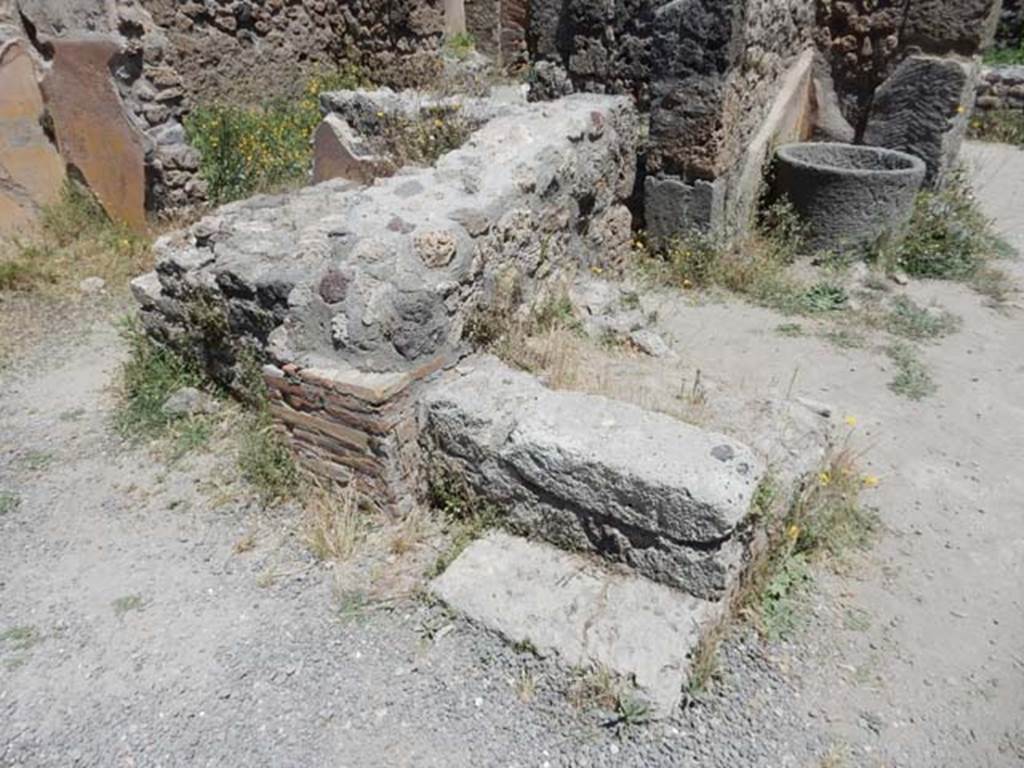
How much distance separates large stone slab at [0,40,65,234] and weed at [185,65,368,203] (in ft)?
3.53

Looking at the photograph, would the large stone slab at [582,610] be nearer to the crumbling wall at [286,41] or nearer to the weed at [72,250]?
the weed at [72,250]

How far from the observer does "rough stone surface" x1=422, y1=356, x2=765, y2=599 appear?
2314 mm

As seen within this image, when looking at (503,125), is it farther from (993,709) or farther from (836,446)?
(993,709)

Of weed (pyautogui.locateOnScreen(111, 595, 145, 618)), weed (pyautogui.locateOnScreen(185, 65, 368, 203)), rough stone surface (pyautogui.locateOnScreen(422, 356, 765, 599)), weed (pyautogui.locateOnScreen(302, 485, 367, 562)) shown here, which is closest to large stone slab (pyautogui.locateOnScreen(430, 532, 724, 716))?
rough stone surface (pyautogui.locateOnScreen(422, 356, 765, 599))

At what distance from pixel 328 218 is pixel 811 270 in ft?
11.6

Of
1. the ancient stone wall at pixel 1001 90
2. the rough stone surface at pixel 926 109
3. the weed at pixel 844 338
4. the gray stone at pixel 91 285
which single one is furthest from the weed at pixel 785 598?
the ancient stone wall at pixel 1001 90

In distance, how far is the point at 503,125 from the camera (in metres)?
4.20

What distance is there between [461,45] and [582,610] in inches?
396

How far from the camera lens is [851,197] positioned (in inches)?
206

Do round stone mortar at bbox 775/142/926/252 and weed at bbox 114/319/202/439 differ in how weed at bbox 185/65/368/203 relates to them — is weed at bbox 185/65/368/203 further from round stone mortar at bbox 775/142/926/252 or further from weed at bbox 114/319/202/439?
round stone mortar at bbox 775/142/926/252

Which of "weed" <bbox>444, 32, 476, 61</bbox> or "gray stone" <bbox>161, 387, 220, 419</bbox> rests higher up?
"weed" <bbox>444, 32, 476, 61</bbox>

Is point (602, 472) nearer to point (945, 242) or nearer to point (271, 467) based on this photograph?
point (271, 467)

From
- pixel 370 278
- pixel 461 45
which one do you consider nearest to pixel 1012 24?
pixel 461 45

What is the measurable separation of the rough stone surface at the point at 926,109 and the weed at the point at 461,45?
583 cm
